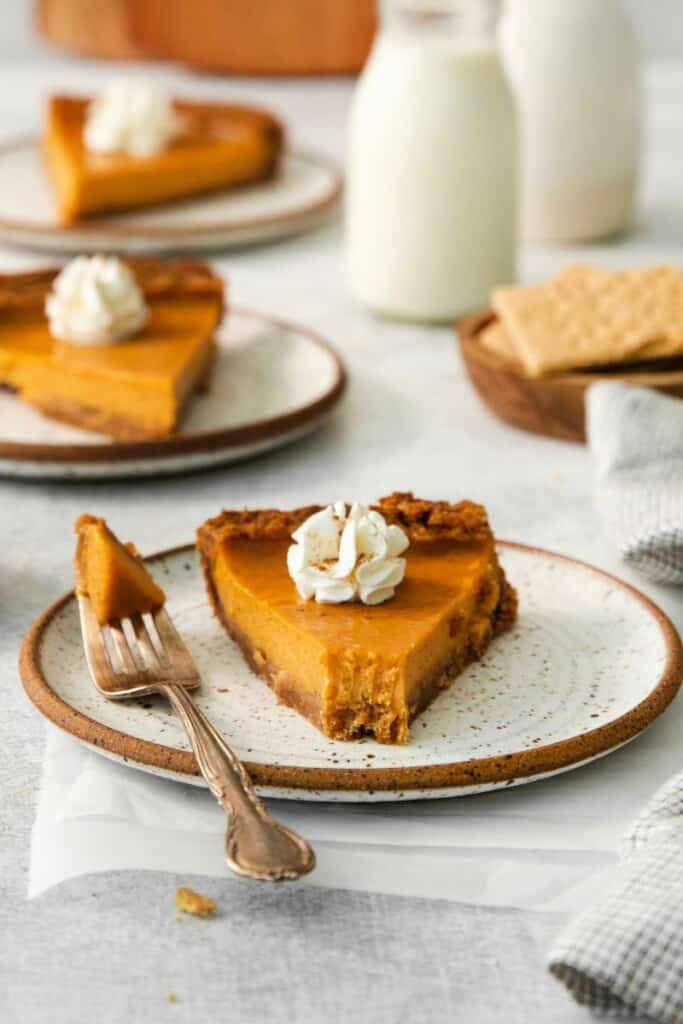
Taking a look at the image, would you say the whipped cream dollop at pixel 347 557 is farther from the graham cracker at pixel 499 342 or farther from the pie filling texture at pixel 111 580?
the graham cracker at pixel 499 342

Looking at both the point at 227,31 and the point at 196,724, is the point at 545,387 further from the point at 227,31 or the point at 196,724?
the point at 227,31

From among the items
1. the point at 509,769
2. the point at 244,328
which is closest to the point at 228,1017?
the point at 509,769

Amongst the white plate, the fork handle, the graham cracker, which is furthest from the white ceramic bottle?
the fork handle

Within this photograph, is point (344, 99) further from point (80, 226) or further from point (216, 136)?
point (80, 226)

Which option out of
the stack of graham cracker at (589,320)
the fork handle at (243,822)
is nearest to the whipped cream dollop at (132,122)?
the stack of graham cracker at (589,320)

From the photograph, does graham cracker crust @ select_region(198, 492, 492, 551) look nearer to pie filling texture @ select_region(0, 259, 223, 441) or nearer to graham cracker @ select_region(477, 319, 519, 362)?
pie filling texture @ select_region(0, 259, 223, 441)

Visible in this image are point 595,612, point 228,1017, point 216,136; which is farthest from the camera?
point 216,136

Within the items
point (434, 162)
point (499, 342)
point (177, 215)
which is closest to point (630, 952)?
point (499, 342)
